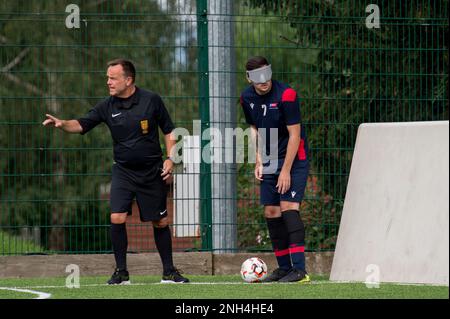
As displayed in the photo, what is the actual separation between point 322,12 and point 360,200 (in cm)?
307

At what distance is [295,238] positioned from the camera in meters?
10.5

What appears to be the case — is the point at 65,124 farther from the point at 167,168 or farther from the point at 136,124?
the point at 167,168

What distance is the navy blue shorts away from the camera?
10.5m

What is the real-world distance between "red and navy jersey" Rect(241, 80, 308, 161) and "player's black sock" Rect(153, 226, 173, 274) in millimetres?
1159

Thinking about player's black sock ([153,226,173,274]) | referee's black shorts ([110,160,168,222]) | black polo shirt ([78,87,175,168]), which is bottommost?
player's black sock ([153,226,173,274])

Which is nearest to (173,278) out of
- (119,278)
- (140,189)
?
(119,278)

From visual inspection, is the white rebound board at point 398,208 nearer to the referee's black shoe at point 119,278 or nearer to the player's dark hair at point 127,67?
the referee's black shoe at point 119,278

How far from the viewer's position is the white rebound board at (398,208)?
9.32m

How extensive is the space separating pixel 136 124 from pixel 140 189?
0.57 m

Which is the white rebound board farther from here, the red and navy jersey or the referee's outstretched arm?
the referee's outstretched arm

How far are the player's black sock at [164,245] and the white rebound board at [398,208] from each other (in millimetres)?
1447

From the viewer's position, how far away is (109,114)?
35.0ft

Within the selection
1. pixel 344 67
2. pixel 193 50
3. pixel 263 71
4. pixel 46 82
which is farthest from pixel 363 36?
pixel 46 82

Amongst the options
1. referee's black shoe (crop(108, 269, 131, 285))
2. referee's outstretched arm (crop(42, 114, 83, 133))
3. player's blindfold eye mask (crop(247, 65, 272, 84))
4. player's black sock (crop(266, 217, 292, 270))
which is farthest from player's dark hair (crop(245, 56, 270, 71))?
referee's black shoe (crop(108, 269, 131, 285))
